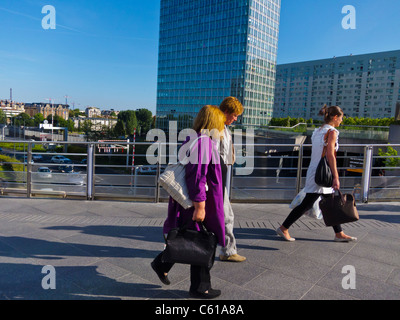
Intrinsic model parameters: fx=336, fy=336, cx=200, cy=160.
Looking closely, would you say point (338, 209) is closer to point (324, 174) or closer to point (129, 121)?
point (324, 174)

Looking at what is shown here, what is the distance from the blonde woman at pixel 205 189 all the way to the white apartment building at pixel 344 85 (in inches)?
4616

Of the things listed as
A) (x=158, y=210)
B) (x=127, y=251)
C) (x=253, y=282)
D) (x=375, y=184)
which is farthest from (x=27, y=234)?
(x=375, y=184)

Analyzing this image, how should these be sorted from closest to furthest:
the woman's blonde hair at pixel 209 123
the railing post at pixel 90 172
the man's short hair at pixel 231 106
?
the woman's blonde hair at pixel 209 123
the man's short hair at pixel 231 106
the railing post at pixel 90 172

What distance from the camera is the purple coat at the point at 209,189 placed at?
8.70ft

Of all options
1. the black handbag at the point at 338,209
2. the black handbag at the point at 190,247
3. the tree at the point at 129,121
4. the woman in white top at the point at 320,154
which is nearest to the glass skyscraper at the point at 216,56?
the tree at the point at 129,121

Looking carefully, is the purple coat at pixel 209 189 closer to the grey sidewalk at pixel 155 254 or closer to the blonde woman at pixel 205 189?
the blonde woman at pixel 205 189

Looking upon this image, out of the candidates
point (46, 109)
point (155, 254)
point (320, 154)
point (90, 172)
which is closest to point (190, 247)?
point (155, 254)

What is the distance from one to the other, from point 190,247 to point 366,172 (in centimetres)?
529

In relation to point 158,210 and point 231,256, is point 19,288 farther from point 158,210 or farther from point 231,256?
point 158,210

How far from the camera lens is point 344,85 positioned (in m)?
120

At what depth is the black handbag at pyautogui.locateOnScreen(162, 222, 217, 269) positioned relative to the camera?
2.64 metres

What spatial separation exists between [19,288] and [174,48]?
9647cm

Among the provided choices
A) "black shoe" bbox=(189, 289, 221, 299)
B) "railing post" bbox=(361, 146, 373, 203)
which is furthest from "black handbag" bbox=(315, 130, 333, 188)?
"railing post" bbox=(361, 146, 373, 203)

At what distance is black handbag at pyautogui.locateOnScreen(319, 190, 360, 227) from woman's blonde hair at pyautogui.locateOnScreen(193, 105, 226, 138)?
2094mm
